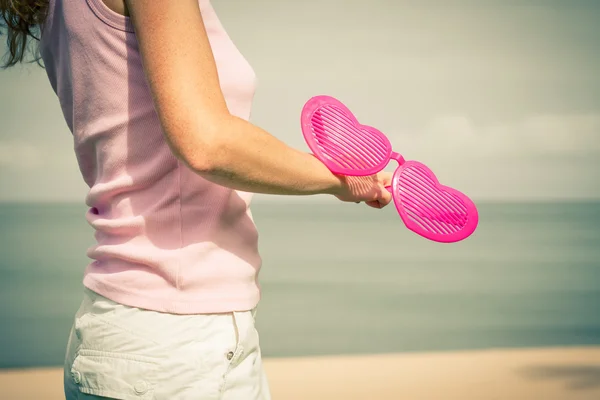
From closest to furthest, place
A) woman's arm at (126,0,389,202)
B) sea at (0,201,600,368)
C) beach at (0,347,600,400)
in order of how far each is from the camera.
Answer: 1. woman's arm at (126,0,389,202)
2. beach at (0,347,600,400)
3. sea at (0,201,600,368)

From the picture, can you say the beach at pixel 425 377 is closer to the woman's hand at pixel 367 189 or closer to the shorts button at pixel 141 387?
the woman's hand at pixel 367 189

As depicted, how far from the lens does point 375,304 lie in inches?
207

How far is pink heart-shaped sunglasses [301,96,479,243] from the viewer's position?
0.71m

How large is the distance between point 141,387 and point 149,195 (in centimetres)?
17

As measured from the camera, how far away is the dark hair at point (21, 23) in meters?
0.71

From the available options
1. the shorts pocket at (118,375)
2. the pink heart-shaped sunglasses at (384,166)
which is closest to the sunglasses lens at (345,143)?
the pink heart-shaped sunglasses at (384,166)

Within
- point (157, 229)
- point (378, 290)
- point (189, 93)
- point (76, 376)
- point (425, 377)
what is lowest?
point (378, 290)

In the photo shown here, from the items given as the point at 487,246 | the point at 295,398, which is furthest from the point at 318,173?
the point at 487,246

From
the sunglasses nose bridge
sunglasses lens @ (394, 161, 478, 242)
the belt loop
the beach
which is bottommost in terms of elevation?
the beach

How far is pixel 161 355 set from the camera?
640mm

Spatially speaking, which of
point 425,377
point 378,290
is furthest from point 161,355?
point 378,290

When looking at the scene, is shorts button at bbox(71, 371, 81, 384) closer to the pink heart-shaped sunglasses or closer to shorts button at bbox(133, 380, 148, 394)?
shorts button at bbox(133, 380, 148, 394)

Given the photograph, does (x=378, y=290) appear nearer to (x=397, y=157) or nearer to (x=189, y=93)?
(x=397, y=157)

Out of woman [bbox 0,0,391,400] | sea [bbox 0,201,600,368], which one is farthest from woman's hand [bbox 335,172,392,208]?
sea [bbox 0,201,600,368]
